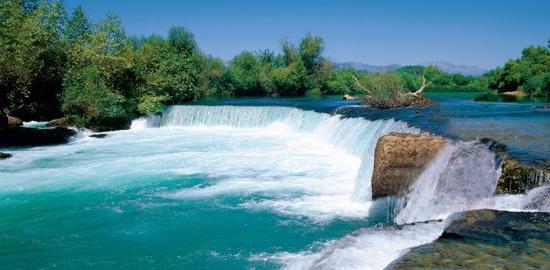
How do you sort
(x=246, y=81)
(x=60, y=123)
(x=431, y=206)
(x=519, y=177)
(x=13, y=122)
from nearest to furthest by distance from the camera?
1. (x=519, y=177)
2. (x=431, y=206)
3. (x=13, y=122)
4. (x=60, y=123)
5. (x=246, y=81)

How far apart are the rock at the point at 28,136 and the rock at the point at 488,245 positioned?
22867 millimetres

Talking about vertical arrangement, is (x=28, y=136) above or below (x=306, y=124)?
below

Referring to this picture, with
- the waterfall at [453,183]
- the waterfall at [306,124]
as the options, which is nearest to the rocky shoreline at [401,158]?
the waterfall at [453,183]

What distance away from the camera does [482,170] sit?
1005 cm

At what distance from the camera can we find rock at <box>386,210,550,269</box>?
18.7 ft

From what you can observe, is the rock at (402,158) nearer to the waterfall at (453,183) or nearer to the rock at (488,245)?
the waterfall at (453,183)

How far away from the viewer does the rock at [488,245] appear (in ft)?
18.7

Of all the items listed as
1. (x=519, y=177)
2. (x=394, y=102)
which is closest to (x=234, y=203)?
(x=519, y=177)

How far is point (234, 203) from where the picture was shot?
12805 mm

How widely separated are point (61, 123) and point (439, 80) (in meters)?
73.8

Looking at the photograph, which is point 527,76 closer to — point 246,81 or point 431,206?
point 246,81

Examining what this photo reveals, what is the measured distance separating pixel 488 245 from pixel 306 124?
2124cm

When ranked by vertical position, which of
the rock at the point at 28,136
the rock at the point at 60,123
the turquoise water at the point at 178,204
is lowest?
the turquoise water at the point at 178,204

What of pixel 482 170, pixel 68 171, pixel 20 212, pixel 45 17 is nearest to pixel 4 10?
pixel 45 17
